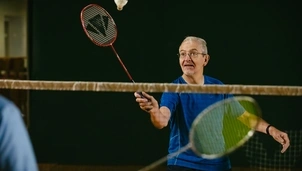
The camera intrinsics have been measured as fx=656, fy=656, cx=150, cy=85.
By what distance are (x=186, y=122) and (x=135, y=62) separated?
367cm

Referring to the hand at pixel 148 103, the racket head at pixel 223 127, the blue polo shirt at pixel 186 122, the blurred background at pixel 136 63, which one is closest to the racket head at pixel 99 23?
the blue polo shirt at pixel 186 122

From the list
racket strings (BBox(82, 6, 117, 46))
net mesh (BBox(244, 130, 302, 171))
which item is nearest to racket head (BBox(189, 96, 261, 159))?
racket strings (BBox(82, 6, 117, 46))

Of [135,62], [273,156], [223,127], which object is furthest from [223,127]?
[135,62]

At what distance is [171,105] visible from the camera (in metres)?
4.15

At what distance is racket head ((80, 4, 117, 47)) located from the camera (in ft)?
16.6

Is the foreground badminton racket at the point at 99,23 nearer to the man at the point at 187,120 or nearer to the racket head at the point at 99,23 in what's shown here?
the racket head at the point at 99,23

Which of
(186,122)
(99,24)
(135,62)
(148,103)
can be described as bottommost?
(186,122)

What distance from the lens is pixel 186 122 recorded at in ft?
14.0

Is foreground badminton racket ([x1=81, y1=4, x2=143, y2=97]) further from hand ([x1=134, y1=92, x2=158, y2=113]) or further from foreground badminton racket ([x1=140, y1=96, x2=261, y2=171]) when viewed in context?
foreground badminton racket ([x1=140, y1=96, x2=261, y2=171])

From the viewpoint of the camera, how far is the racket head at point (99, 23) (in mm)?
5074

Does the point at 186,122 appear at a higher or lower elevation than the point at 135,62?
lower

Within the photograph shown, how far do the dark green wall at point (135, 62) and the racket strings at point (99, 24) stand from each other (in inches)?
100

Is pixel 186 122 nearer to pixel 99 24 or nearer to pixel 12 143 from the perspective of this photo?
pixel 99 24

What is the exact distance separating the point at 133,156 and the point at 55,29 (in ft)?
5.88
